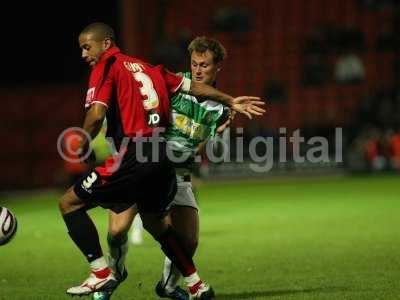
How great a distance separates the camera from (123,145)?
7.46 m

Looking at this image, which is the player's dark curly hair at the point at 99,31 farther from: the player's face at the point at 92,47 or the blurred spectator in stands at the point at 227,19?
the blurred spectator in stands at the point at 227,19

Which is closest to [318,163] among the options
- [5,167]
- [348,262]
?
[5,167]

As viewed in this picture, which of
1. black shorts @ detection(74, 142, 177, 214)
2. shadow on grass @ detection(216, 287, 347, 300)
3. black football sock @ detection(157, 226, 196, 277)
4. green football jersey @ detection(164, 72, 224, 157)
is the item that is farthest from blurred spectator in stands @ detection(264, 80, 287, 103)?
black shorts @ detection(74, 142, 177, 214)

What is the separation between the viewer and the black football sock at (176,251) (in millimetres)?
7789

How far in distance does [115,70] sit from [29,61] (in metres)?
22.6

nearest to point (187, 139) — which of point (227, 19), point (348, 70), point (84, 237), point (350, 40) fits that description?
point (84, 237)

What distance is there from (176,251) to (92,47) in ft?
5.70

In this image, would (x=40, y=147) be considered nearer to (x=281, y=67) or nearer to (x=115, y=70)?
(x=281, y=67)

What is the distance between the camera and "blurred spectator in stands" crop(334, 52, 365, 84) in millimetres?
32344

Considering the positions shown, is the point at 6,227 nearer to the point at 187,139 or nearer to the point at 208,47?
the point at 187,139

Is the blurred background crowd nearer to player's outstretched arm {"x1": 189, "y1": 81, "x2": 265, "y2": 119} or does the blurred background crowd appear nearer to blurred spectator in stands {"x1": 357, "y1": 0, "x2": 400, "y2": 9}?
blurred spectator in stands {"x1": 357, "y1": 0, "x2": 400, "y2": 9}

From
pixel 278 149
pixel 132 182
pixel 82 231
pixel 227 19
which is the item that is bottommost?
pixel 278 149

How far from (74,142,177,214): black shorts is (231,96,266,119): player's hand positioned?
669 millimetres

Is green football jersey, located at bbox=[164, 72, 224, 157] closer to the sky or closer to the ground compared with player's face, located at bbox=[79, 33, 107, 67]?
closer to the ground
